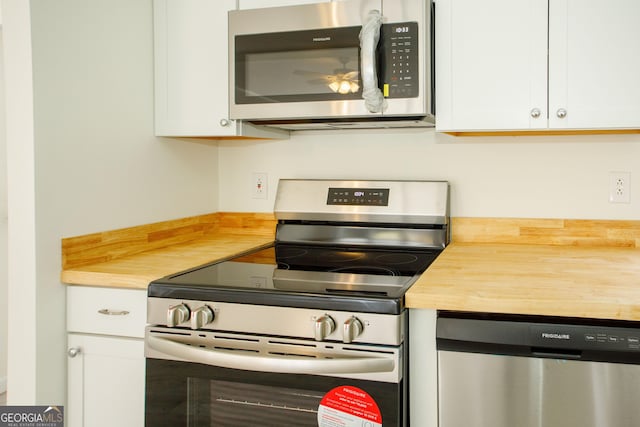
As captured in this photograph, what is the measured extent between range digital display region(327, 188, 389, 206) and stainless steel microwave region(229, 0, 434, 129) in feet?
0.86

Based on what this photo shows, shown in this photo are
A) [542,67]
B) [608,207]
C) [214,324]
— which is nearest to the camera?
[214,324]

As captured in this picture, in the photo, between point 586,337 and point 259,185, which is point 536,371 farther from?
point 259,185

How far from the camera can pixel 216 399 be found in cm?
159

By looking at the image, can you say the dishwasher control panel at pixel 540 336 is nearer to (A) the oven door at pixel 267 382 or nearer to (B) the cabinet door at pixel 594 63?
(A) the oven door at pixel 267 382

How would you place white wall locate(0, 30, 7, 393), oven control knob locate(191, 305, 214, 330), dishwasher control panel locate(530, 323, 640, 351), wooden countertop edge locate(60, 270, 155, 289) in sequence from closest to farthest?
dishwasher control panel locate(530, 323, 640, 351)
oven control knob locate(191, 305, 214, 330)
wooden countertop edge locate(60, 270, 155, 289)
white wall locate(0, 30, 7, 393)

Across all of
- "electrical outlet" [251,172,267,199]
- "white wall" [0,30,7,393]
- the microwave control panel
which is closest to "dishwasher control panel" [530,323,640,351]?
the microwave control panel

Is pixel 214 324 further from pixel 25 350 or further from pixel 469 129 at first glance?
pixel 469 129

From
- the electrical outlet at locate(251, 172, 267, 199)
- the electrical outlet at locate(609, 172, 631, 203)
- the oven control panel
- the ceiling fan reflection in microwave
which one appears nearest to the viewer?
the oven control panel

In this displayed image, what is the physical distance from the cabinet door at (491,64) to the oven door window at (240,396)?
88cm

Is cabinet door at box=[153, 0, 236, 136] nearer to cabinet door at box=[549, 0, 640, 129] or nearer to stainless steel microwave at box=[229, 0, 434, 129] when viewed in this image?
stainless steel microwave at box=[229, 0, 434, 129]

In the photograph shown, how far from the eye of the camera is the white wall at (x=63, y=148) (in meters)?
1.64

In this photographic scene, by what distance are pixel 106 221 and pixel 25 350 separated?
44 cm

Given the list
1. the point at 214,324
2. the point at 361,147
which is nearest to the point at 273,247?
the point at 361,147

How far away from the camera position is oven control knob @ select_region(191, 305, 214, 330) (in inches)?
61.0
